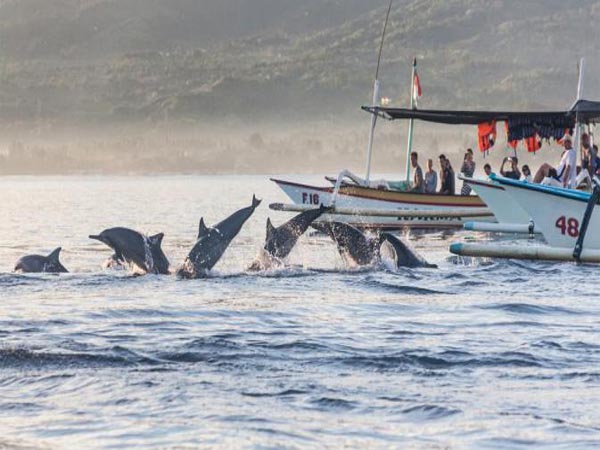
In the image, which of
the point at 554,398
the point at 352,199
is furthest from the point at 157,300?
the point at 352,199

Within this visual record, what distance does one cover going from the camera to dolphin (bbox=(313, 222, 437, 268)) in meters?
28.8

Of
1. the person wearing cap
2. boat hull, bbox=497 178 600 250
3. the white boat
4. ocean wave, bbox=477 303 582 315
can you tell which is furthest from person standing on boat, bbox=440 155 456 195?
ocean wave, bbox=477 303 582 315

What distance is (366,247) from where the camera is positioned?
29.2m

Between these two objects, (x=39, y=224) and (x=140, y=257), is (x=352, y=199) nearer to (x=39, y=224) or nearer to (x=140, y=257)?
(x=140, y=257)

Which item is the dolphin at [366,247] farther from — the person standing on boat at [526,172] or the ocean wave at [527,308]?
the person standing on boat at [526,172]

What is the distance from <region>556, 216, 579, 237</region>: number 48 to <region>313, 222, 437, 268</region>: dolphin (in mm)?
5847

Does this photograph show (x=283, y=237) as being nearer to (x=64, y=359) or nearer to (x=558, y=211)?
(x=558, y=211)

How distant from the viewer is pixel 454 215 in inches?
1810

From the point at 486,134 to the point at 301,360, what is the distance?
26.0 meters

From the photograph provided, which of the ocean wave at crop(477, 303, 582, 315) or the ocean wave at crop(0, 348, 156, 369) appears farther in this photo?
the ocean wave at crop(477, 303, 582, 315)

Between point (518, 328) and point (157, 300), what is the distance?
6658mm

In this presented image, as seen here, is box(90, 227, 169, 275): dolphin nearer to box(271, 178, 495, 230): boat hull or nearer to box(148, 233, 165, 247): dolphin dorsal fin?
box(148, 233, 165, 247): dolphin dorsal fin

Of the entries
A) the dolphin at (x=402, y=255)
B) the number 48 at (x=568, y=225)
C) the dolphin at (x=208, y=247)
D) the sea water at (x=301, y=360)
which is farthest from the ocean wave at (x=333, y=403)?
the dolphin at (x=402, y=255)

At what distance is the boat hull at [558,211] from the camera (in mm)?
23453
